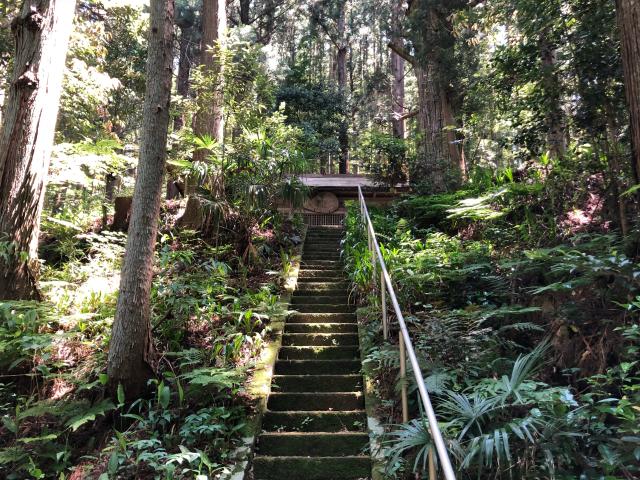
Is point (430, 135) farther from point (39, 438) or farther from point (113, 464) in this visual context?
point (39, 438)

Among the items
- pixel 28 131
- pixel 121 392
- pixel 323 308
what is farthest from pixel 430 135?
pixel 121 392

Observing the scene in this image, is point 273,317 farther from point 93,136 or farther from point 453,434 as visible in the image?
point 93,136

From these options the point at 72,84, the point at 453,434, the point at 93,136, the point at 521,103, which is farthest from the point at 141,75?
the point at 453,434

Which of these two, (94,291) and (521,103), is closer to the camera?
(94,291)

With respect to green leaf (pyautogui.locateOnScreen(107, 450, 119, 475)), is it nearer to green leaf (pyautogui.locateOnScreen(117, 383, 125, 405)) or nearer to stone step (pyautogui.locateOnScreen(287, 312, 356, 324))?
green leaf (pyautogui.locateOnScreen(117, 383, 125, 405))

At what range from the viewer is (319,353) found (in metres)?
5.14

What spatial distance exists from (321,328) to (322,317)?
255 mm

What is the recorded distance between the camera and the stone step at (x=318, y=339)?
17.6 feet

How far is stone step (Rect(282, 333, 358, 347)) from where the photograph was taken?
211 inches

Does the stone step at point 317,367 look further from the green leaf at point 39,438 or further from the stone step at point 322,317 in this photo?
the green leaf at point 39,438

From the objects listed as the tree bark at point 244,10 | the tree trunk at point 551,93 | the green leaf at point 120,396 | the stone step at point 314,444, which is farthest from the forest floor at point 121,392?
the tree bark at point 244,10

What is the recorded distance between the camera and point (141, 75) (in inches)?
451

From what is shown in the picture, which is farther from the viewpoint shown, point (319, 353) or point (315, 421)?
point (319, 353)

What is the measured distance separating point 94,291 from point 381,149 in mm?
7096
